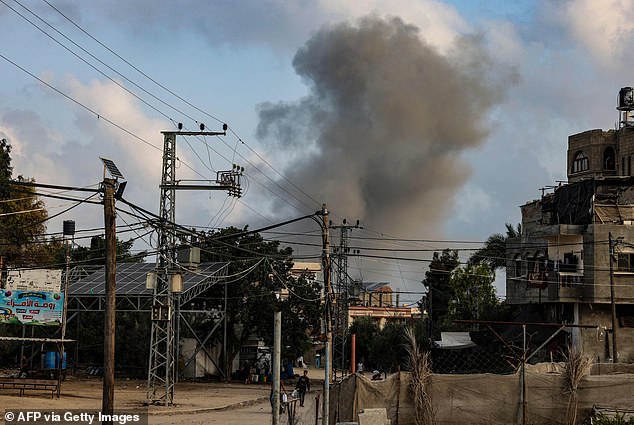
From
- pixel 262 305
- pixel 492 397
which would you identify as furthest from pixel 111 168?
pixel 262 305

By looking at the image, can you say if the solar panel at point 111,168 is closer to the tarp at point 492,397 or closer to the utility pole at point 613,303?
A: the tarp at point 492,397

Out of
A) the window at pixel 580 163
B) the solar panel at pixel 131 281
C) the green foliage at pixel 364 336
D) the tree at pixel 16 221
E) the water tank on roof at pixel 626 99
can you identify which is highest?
the water tank on roof at pixel 626 99

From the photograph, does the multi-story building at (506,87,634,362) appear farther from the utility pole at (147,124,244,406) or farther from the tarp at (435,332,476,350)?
the utility pole at (147,124,244,406)

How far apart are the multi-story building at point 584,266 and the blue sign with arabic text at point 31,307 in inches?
1048

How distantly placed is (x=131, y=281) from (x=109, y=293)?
38981 millimetres

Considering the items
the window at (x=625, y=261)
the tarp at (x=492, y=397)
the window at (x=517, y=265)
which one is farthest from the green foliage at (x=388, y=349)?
the tarp at (x=492, y=397)

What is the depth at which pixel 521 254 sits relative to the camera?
184 ft

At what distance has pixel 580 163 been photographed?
3162 inches

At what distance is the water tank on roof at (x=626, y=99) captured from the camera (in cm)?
7594

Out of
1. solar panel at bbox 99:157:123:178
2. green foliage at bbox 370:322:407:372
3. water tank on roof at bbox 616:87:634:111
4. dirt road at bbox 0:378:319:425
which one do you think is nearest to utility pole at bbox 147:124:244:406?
dirt road at bbox 0:378:319:425

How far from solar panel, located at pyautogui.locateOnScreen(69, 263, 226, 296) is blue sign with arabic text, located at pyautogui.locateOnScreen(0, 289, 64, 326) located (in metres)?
9.31

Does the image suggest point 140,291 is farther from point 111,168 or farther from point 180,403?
point 111,168

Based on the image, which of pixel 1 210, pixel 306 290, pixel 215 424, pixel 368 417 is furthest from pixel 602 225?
pixel 1 210

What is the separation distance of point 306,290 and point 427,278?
33.3 meters
